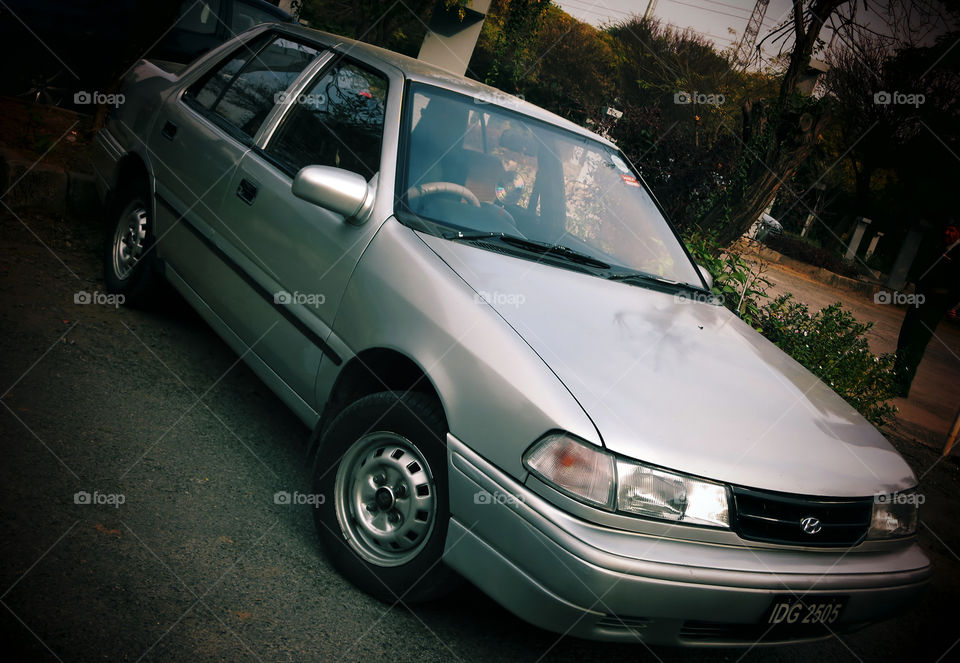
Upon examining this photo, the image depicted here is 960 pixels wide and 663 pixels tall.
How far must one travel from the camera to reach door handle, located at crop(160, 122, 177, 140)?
414cm

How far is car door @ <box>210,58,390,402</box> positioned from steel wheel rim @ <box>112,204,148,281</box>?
0.97 metres

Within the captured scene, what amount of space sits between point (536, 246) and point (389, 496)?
3.80ft

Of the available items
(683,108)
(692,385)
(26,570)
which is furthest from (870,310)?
(683,108)

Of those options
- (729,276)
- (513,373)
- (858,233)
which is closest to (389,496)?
(513,373)

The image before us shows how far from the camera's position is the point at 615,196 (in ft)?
12.2

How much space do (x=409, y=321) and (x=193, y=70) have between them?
8.89ft

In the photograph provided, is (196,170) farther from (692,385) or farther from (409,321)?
(692,385)
